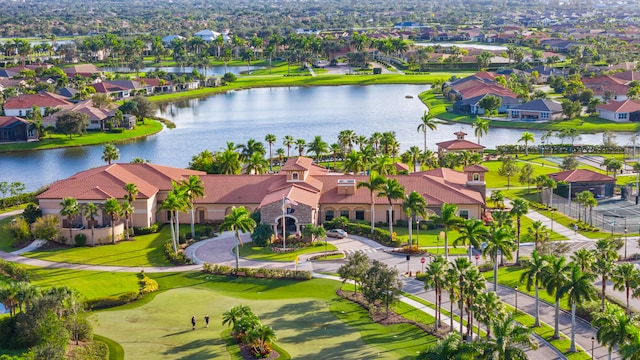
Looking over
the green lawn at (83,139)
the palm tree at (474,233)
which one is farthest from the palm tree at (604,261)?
the green lawn at (83,139)

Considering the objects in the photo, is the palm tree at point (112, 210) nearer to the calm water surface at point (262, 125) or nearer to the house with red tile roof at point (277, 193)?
the house with red tile roof at point (277, 193)

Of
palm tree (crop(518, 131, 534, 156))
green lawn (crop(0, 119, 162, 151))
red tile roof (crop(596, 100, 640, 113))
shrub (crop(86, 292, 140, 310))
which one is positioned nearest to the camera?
shrub (crop(86, 292, 140, 310))

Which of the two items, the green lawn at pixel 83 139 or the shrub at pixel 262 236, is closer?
the shrub at pixel 262 236

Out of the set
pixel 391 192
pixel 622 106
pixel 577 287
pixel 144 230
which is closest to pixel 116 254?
pixel 144 230

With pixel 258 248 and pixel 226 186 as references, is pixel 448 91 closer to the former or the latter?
pixel 226 186

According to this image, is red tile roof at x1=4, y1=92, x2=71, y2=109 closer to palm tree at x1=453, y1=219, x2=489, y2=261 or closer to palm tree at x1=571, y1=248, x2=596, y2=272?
palm tree at x1=453, y1=219, x2=489, y2=261

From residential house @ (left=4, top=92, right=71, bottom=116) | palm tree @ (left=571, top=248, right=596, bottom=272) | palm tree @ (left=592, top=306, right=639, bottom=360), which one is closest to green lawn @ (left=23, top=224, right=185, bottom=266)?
palm tree @ (left=571, top=248, right=596, bottom=272)
